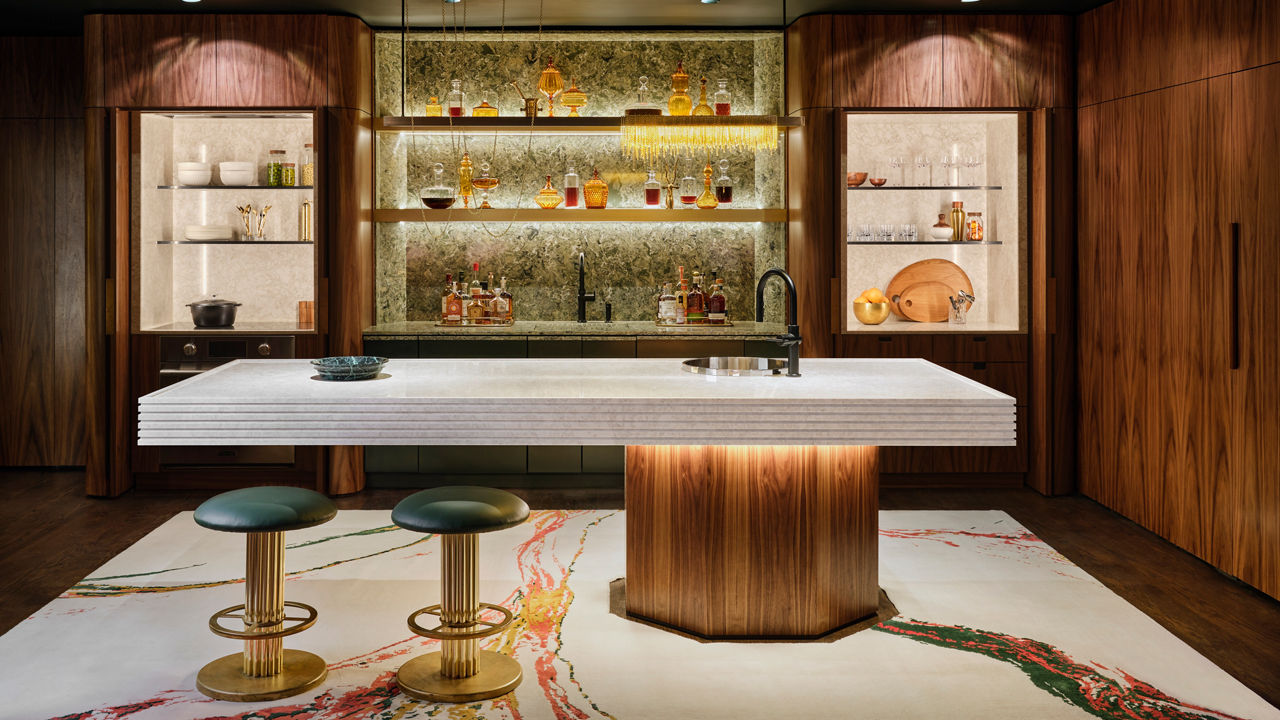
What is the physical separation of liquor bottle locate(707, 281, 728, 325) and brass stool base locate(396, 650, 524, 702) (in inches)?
125

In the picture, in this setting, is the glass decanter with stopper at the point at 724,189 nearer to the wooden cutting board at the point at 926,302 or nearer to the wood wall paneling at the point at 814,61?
the wood wall paneling at the point at 814,61

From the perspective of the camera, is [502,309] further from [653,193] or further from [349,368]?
[349,368]

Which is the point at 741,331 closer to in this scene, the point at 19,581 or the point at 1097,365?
the point at 1097,365

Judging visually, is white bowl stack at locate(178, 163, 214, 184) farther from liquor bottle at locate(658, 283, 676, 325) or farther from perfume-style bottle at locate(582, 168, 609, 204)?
liquor bottle at locate(658, 283, 676, 325)

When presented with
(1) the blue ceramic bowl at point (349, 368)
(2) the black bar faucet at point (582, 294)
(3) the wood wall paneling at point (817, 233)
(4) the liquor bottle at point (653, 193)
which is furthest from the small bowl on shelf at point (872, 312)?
(1) the blue ceramic bowl at point (349, 368)

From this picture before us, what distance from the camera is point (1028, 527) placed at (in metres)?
4.96

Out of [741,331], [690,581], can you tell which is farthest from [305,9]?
[690,581]

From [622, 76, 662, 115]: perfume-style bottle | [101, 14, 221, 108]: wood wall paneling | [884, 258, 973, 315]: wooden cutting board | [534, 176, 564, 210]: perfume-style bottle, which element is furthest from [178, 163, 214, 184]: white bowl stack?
[884, 258, 973, 315]: wooden cutting board

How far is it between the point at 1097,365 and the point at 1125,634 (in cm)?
216

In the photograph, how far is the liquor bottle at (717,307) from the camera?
602 centimetres

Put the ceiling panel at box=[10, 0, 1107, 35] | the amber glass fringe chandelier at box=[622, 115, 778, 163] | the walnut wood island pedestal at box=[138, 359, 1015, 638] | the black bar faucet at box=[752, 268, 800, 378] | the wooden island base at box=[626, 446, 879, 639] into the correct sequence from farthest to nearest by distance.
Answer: the ceiling panel at box=[10, 0, 1107, 35]
the amber glass fringe chandelier at box=[622, 115, 778, 163]
the black bar faucet at box=[752, 268, 800, 378]
the wooden island base at box=[626, 446, 879, 639]
the walnut wood island pedestal at box=[138, 359, 1015, 638]

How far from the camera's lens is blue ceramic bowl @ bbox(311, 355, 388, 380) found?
3342mm

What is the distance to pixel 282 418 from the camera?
2.96 m

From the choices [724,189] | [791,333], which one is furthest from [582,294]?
[791,333]
